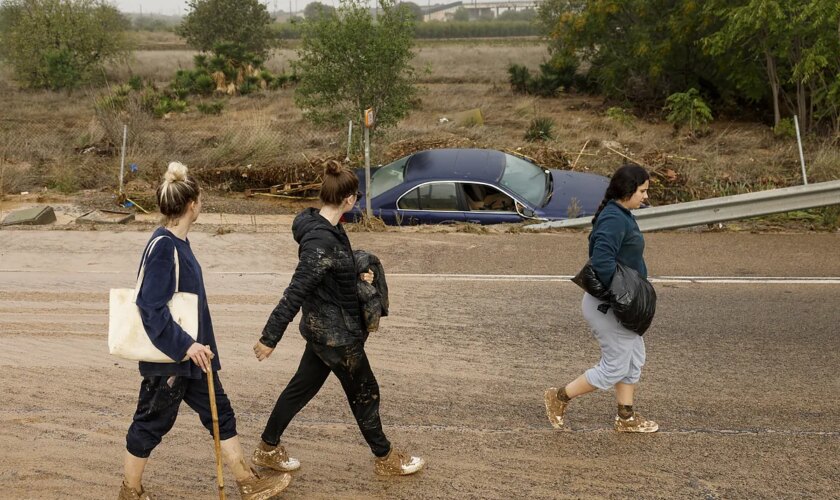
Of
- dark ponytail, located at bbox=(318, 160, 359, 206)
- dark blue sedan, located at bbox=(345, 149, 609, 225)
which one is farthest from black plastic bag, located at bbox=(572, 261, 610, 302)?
dark blue sedan, located at bbox=(345, 149, 609, 225)

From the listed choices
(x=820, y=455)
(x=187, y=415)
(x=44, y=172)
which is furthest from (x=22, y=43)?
(x=820, y=455)

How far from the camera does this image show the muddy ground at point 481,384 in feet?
15.4

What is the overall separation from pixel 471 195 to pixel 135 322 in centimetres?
743

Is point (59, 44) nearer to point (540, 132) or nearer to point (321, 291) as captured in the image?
point (540, 132)

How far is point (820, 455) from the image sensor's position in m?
4.93

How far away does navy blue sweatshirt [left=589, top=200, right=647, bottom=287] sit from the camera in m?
4.73

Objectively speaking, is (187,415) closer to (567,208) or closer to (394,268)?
(394,268)

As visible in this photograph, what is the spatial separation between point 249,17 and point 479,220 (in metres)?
25.5

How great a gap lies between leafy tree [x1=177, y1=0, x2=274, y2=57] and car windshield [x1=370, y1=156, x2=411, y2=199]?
22907 mm

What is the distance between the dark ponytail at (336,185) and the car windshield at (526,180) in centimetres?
681

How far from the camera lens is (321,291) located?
14.0 ft

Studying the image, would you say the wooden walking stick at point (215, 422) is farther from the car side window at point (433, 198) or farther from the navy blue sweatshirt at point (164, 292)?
the car side window at point (433, 198)

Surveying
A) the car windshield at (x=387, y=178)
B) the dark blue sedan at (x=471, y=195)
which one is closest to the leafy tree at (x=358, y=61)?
the car windshield at (x=387, y=178)

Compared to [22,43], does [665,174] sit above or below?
A: below
